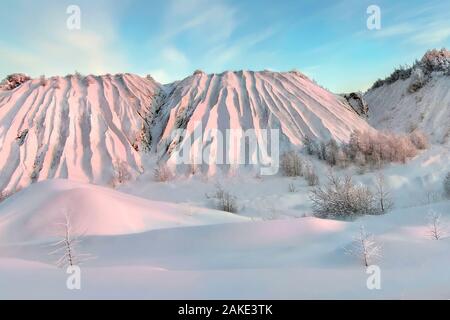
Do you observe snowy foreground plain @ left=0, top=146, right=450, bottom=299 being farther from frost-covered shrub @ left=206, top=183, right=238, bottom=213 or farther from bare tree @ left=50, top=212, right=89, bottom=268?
frost-covered shrub @ left=206, top=183, right=238, bottom=213

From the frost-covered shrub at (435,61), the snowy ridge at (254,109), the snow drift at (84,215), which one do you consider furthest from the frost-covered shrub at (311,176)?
the frost-covered shrub at (435,61)

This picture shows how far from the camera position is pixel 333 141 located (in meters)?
16.7

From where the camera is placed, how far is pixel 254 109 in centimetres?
1920

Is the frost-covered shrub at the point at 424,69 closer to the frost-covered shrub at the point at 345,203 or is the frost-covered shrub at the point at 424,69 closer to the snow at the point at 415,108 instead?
the snow at the point at 415,108

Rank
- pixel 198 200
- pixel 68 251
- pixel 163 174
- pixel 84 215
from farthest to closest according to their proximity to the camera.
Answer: pixel 163 174 → pixel 198 200 → pixel 84 215 → pixel 68 251

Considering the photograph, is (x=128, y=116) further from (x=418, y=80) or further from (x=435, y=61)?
(x=435, y=61)

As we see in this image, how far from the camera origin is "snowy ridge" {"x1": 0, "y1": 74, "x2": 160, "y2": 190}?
620 inches

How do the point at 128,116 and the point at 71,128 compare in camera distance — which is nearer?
the point at 71,128

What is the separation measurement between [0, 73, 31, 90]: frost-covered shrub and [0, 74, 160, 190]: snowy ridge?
87 centimetres

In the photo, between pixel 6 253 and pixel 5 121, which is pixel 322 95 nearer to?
pixel 5 121

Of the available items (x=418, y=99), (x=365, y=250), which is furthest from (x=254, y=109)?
(x=365, y=250)

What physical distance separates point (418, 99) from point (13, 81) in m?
17.8

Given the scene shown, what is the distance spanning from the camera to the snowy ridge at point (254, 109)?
1791cm

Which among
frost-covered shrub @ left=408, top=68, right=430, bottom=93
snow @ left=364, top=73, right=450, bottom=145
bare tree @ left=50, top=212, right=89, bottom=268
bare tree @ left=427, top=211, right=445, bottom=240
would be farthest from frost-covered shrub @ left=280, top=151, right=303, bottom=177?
frost-covered shrub @ left=408, top=68, right=430, bottom=93
